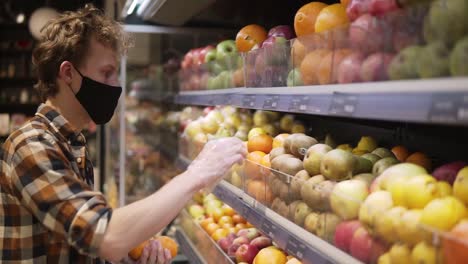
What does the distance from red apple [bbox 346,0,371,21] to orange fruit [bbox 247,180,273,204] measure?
0.72m

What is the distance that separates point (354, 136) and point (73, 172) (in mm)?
1229

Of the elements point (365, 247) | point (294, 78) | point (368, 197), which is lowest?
point (365, 247)

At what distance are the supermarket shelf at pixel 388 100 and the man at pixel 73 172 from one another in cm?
28

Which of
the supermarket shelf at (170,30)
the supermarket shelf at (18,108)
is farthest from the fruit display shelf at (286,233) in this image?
the supermarket shelf at (18,108)

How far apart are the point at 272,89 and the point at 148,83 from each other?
2.86m

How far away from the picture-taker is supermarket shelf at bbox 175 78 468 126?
2.98 ft

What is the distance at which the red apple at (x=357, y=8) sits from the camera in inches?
55.7

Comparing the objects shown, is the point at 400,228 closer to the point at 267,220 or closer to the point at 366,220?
the point at 366,220

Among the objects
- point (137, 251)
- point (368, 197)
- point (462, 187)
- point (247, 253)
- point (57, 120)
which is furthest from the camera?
point (247, 253)

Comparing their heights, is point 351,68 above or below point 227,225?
above

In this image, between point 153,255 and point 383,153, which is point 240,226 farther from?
point 383,153

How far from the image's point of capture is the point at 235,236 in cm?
251

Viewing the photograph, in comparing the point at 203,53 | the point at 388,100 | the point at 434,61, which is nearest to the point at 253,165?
the point at 388,100

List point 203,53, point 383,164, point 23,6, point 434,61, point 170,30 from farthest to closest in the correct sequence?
point 23,6 < point 170,30 < point 203,53 < point 383,164 < point 434,61
